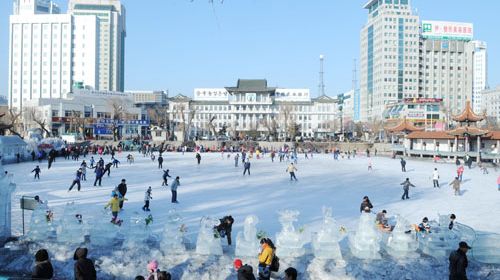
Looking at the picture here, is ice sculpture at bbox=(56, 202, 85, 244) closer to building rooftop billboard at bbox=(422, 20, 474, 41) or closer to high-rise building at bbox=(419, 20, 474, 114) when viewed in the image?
high-rise building at bbox=(419, 20, 474, 114)

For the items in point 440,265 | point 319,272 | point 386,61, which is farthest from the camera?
point 386,61

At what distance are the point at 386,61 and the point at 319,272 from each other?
339ft

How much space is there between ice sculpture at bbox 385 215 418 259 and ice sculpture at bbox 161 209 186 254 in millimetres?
4474

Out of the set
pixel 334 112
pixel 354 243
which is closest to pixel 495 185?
pixel 354 243

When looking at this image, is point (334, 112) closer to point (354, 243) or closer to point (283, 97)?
point (283, 97)

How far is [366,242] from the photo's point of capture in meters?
8.80

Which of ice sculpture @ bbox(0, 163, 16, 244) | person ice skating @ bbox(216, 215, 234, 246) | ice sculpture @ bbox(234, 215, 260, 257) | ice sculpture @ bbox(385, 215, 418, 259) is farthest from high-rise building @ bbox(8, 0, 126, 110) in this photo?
ice sculpture @ bbox(385, 215, 418, 259)

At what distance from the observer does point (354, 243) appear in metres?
8.98

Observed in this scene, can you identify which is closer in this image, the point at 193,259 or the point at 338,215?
the point at 193,259

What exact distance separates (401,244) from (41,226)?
816 centimetres

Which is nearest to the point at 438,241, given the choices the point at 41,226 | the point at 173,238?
the point at 173,238

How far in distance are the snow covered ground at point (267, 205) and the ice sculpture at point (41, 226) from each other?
593mm

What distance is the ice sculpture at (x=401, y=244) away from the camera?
903 cm

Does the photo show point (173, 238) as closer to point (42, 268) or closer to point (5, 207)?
point (42, 268)
